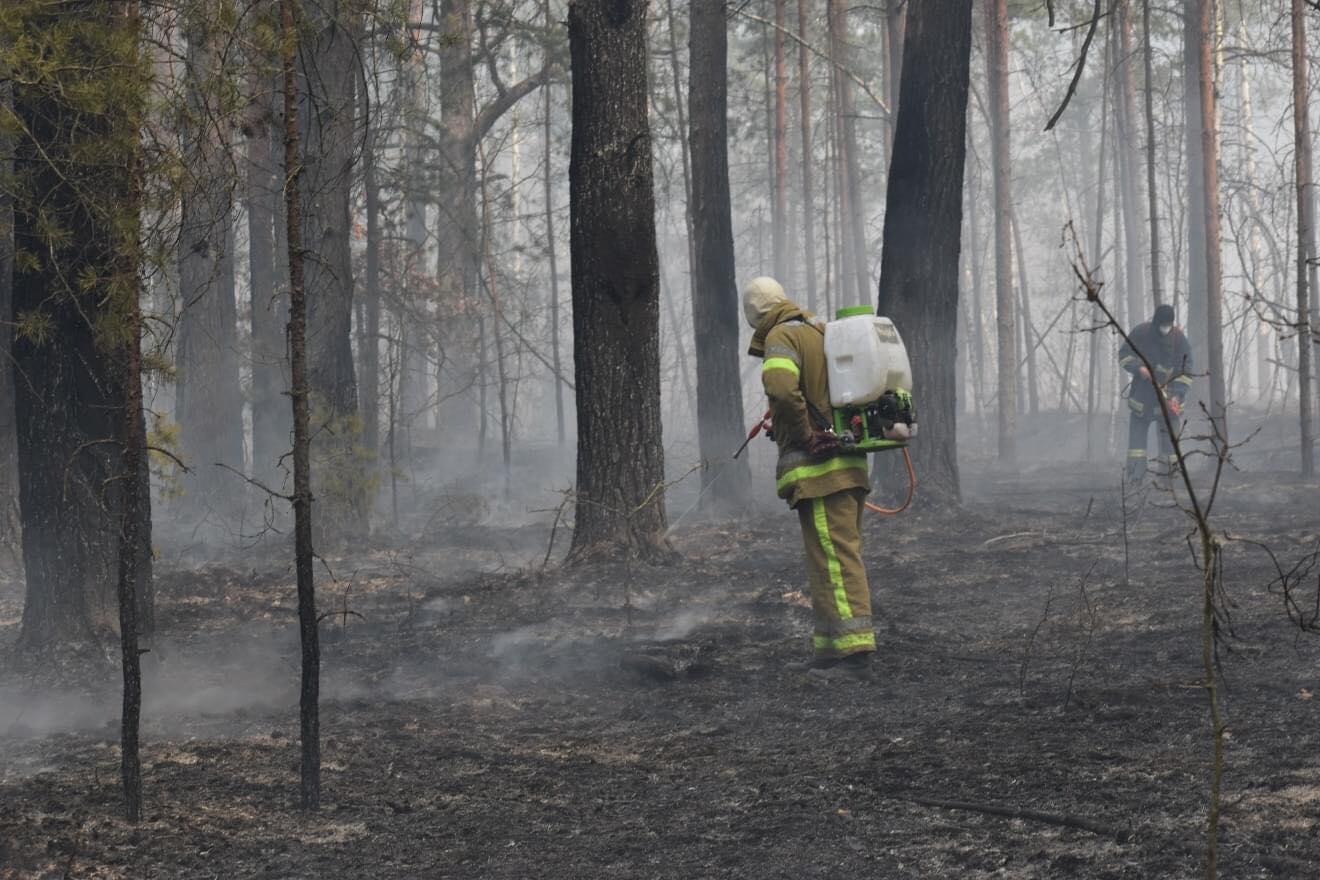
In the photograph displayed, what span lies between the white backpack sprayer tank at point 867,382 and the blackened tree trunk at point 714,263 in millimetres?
6069

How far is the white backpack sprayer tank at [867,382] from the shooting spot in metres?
6.53

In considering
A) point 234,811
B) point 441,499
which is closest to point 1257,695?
point 234,811

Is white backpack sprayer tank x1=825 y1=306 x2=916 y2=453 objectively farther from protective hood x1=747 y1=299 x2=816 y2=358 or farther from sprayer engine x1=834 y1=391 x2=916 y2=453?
protective hood x1=747 y1=299 x2=816 y2=358

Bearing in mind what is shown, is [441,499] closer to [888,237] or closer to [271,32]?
[888,237]

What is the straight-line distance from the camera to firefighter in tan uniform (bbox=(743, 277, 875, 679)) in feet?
21.6

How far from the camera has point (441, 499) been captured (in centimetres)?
1510

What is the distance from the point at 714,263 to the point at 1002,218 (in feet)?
32.2

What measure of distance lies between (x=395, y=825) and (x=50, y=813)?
118 centimetres

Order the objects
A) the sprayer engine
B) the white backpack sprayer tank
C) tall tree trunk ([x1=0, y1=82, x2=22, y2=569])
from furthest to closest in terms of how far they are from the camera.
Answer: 1. tall tree trunk ([x1=0, y1=82, x2=22, y2=569])
2. the sprayer engine
3. the white backpack sprayer tank

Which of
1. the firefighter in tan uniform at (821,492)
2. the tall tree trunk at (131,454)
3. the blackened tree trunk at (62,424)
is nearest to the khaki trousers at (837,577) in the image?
the firefighter in tan uniform at (821,492)

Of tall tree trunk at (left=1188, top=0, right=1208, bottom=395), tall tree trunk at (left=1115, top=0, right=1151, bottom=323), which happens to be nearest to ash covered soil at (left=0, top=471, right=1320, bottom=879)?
tall tree trunk at (left=1188, top=0, right=1208, bottom=395)

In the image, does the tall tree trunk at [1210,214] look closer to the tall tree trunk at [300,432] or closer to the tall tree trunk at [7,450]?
the tall tree trunk at [7,450]

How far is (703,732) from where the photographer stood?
5.77m

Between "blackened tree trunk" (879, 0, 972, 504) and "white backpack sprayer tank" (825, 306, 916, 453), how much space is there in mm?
4674
